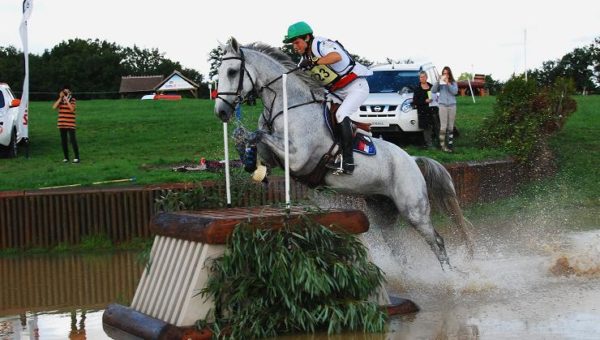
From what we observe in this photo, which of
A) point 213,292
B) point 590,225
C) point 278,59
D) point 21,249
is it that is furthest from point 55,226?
point 590,225

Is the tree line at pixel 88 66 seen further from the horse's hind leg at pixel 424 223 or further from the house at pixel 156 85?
the horse's hind leg at pixel 424 223

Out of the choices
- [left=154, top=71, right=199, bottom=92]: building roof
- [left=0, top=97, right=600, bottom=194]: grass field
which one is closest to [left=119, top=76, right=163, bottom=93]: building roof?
[left=154, top=71, right=199, bottom=92]: building roof

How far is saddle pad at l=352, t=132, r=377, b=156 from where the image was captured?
990 centimetres

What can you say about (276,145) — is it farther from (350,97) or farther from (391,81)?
(391,81)

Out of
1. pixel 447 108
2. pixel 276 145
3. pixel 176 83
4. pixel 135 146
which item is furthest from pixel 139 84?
pixel 276 145

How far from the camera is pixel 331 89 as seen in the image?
10195 mm

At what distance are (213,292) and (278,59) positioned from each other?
297 centimetres

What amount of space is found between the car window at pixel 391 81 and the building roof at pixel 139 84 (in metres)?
62.2

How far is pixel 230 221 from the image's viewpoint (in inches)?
324

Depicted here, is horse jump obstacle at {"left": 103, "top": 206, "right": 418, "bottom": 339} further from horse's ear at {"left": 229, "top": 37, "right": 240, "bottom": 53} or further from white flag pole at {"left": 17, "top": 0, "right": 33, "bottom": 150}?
white flag pole at {"left": 17, "top": 0, "right": 33, "bottom": 150}

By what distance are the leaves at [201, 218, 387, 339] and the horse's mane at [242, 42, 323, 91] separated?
2030 mm

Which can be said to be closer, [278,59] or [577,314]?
[577,314]

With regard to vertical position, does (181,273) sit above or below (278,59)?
below

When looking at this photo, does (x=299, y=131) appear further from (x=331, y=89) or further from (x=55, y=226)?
(x=55, y=226)
